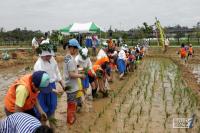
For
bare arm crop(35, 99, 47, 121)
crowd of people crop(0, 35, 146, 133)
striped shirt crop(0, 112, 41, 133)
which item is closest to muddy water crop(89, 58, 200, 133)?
crowd of people crop(0, 35, 146, 133)

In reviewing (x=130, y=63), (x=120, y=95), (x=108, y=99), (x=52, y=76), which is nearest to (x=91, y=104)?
(x=108, y=99)

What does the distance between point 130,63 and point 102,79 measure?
650 centimetres

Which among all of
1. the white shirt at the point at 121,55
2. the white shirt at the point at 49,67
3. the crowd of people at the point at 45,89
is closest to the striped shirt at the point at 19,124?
the crowd of people at the point at 45,89

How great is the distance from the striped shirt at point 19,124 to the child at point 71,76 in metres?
2.93

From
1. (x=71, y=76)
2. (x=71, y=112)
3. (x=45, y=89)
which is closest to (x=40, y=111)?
(x=45, y=89)

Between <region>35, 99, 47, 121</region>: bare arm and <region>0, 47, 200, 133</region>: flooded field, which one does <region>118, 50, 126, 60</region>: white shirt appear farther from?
<region>35, 99, 47, 121</region>: bare arm

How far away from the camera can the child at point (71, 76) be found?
23.6 feet

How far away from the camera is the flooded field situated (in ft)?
24.3

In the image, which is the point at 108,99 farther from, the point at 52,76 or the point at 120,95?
the point at 52,76

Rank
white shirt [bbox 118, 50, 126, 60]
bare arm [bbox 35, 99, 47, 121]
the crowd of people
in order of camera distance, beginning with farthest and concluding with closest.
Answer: white shirt [bbox 118, 50, 126, 60]
bare arm [bbox 35, 99, 47, 121]
the crowd of people

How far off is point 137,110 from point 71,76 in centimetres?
228

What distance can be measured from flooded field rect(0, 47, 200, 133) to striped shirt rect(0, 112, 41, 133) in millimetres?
3113

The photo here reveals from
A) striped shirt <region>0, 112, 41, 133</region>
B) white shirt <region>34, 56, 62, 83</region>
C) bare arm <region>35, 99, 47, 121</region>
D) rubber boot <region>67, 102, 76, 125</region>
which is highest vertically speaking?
white shirt <region>34, 56, 62, 83</region>

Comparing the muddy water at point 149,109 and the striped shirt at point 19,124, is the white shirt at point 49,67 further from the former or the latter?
the striped shirt at point 19,124
